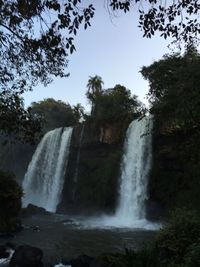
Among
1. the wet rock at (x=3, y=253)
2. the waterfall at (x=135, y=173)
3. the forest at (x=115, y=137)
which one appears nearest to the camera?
the forest at (x=115, y=137)

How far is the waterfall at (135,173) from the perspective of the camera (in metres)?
30.6

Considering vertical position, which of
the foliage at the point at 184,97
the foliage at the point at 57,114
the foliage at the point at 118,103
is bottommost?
the foliage at the point at 184,97

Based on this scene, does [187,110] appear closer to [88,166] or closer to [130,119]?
[130,119]

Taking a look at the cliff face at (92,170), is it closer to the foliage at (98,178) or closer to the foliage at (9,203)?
the foliage at (98,178)

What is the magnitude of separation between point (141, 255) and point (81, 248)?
31.1ft

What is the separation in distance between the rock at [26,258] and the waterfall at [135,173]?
1528cm

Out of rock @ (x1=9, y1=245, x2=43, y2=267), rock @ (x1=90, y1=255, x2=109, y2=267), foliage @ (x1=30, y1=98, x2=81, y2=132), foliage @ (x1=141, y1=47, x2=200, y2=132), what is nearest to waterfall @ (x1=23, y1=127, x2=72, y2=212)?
foliage @ (x1=30, y1=98, x2=81, y2=132)

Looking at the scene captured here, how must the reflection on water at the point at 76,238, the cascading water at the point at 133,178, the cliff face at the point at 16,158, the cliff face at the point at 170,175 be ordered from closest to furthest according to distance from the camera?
the reflection on water at the point at 76,238
the cliff face at the point at 170,175
the cascading water at the point at 133,178
the cliff face at the point at 16,158

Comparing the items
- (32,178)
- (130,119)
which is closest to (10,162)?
(32,178)

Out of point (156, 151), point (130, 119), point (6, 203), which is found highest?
point (130, 119)

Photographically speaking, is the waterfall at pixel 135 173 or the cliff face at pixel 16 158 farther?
the cliff face at pixel 16 158

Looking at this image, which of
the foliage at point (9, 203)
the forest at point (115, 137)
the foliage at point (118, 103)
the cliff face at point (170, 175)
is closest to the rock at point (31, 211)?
the forest at point (115, 137)

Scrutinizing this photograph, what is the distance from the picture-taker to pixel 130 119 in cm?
3556

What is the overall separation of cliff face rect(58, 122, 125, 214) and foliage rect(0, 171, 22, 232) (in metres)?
11.6
